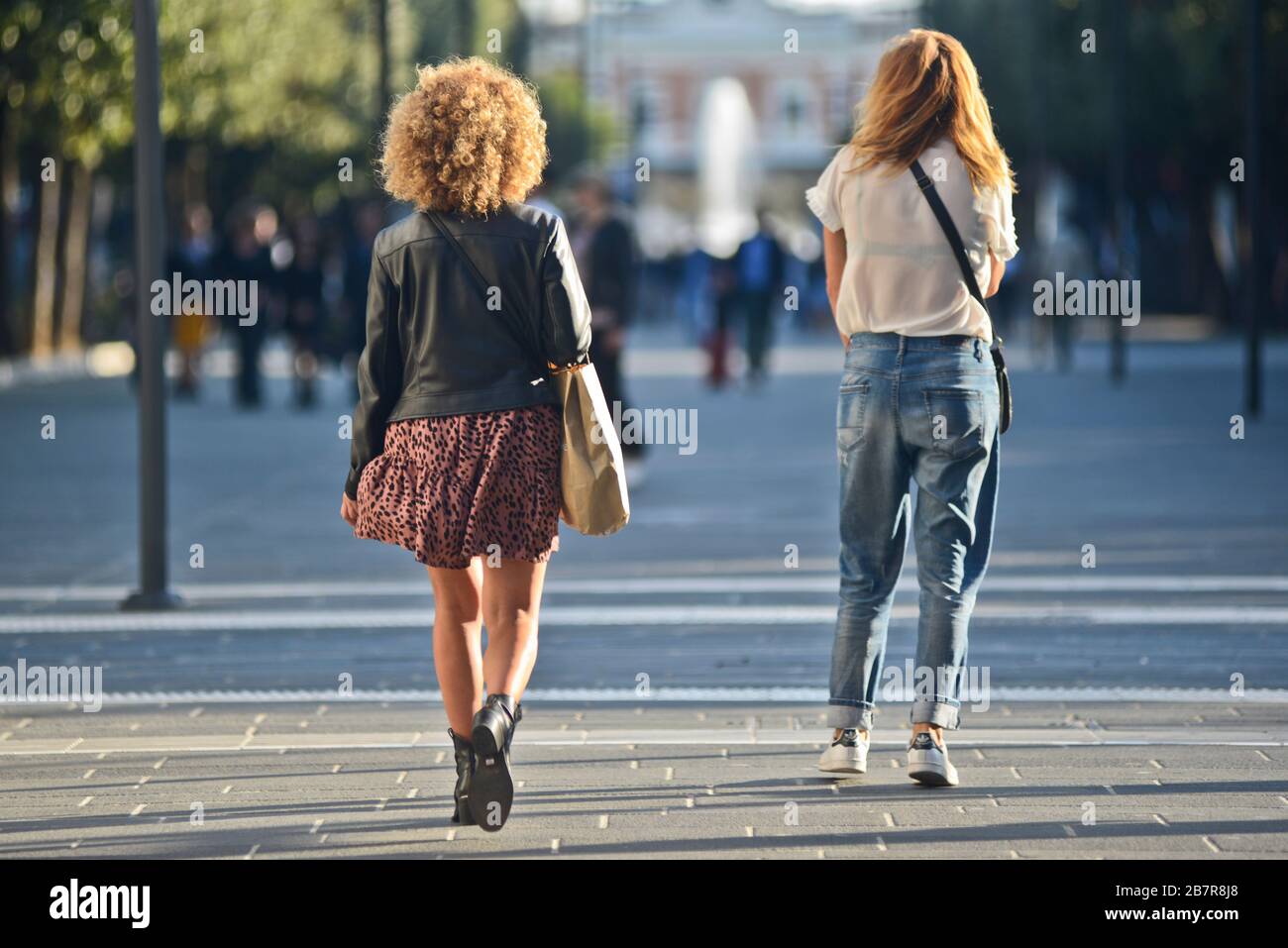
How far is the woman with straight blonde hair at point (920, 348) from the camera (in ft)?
19.8

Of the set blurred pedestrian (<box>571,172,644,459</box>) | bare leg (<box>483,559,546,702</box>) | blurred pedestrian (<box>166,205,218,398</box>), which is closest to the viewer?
bare leg (<box>483,559,546,702</box>)

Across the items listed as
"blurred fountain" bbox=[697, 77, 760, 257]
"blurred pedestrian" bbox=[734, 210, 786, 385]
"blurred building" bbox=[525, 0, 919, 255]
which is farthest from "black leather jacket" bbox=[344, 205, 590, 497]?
"blurred building" bbox=[525, 0, 919, 255]

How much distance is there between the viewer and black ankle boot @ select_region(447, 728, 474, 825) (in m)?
5.66

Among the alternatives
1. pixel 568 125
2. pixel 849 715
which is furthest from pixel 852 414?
pixel 568 125

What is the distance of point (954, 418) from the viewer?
19.8 feet

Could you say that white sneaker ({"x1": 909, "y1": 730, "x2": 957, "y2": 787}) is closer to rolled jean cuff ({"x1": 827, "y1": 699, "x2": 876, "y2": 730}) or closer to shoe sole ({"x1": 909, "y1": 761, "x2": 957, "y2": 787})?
shoe sole ({"x1": 909, "y1": 761, "x2": 957, "y2": 787})

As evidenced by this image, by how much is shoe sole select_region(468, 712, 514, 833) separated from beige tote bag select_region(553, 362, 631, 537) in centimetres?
56

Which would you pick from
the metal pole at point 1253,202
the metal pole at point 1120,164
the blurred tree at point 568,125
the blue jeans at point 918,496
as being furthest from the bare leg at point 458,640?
the blurred tree at point 568,125

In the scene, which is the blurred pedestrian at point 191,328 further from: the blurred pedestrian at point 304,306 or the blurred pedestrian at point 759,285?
the blurred pedestrian at point 759,285

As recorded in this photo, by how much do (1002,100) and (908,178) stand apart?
151 feet

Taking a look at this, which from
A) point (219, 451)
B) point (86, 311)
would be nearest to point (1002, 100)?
point (86, 311)

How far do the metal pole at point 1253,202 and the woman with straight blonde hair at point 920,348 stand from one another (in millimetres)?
13375

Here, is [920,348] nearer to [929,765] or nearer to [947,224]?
[947,224]
